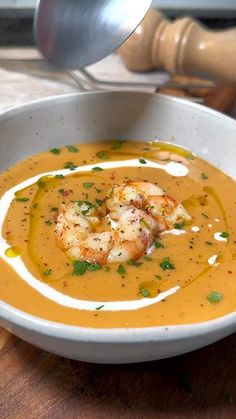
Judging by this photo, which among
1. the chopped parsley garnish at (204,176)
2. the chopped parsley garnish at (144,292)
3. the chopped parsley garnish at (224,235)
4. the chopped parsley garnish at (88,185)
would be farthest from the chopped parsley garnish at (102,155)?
the chopped parsley garnish at (144,292)

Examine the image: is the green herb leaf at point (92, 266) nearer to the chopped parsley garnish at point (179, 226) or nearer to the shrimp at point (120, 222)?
the shrimp at point (120, 222)

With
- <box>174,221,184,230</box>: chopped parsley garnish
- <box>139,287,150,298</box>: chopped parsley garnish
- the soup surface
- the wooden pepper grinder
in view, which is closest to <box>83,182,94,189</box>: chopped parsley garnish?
the soup surface

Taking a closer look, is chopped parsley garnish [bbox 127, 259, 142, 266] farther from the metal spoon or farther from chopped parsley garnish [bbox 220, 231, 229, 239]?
the metal spoon

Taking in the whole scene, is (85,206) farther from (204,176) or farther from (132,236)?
(204,176)

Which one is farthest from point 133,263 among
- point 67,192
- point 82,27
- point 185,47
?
point 185,47

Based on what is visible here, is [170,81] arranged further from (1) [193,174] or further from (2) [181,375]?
(2) [181,375]

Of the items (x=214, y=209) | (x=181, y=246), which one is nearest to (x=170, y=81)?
(x=214, y=209)
